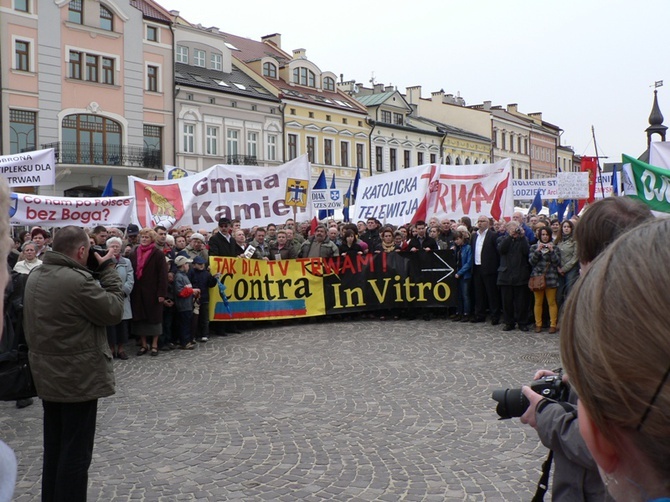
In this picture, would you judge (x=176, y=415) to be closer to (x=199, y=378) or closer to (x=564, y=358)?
(x=199, y=378)

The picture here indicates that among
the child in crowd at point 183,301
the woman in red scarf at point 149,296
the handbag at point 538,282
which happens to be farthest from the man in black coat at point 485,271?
the woman in red scarf at point 149,296

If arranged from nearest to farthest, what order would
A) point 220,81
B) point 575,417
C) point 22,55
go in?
point 575,417, point 22,55, point 220,81

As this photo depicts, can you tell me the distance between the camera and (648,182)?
864cm

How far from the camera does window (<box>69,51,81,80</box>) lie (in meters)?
33.5

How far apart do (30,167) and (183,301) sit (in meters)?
4.73

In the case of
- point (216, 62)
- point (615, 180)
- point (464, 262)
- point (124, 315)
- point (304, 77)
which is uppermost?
point (304, 77)

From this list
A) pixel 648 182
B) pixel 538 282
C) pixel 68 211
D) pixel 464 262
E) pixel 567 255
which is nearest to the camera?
pixel 648 182

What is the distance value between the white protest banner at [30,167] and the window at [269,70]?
3465cm

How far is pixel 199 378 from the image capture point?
8375 millimetres

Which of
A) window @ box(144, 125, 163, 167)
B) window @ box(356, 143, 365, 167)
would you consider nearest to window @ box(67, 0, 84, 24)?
window @ box(144, 125, 163, 167)

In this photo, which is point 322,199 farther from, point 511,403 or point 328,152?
point 328,152

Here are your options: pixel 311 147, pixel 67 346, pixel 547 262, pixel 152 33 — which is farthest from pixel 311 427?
pixel 311 147

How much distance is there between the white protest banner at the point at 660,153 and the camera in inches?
356

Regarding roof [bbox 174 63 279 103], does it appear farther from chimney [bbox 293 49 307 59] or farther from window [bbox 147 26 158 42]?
chimney [bbox 293 49 307 59]
